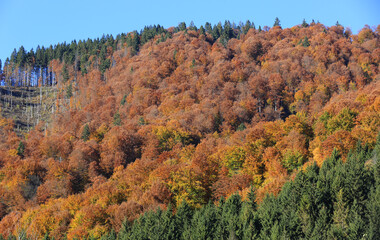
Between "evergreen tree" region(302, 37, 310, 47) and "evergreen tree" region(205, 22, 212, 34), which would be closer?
"evergreen tree" region(302, 37, 310, 47)

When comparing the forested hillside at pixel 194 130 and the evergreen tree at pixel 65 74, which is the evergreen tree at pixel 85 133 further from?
the evergreen tree at pixel 65 74

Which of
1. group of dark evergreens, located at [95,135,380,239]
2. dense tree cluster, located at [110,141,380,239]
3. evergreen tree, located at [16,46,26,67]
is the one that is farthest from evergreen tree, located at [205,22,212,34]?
dense tree cluster, located at [110,141,380,239]

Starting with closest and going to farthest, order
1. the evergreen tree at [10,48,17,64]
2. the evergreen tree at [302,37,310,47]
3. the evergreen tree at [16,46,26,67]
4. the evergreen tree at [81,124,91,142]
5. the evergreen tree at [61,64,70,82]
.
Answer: the evergreen tree at [81,124,91,142]
the evergreen tree at [302,37,310,47]
the evergreen tree at [61,64,70,82]
the evergreen tree at [16,46,26,67]
the evergreen tree at [10,48,17,64]

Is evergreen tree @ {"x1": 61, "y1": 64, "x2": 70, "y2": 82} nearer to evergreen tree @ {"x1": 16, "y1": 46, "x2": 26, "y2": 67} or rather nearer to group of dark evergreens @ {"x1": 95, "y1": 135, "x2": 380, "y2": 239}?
evergreen tree @ {"x1": 16, "y1": 46, "x2": 26, "y2": 67}

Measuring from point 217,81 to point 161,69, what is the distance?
24929mm

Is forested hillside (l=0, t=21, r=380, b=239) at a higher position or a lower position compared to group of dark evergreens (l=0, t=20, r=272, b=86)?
lower

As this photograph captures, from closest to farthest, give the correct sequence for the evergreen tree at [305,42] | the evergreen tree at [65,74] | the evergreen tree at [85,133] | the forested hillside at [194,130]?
the forested hillside at [194,130], the evergreen tree at [85,133], the evergreen tree at [305,42], the evergreen tree at [65,74]

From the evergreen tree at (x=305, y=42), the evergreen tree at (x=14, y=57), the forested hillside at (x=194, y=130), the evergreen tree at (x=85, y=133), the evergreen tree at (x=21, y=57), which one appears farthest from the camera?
the evergreen tree at (x=14, y=57)

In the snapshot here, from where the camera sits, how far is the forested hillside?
176 ft

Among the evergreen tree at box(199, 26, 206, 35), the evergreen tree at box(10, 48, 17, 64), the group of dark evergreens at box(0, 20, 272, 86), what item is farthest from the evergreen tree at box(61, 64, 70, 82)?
the evergreen tree at box(199, 26, 206, 35)

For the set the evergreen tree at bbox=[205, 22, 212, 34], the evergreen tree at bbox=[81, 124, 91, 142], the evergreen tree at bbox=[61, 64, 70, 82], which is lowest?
the evergreen tree at bbox=[81, 124, 91, 142]

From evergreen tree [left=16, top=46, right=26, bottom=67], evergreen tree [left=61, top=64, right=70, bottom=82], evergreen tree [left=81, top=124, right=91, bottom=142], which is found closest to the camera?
evergreen tree [left=81, top=124, right=91, bottom=142]

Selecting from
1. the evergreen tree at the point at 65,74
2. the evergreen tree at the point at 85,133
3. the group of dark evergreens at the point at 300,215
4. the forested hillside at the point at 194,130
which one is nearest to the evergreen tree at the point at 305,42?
the forested hillside at the point at 194,130

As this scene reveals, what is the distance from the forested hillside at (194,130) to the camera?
53594 mm
